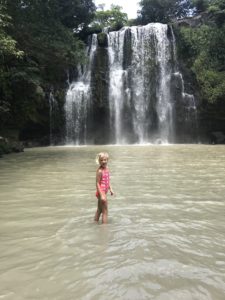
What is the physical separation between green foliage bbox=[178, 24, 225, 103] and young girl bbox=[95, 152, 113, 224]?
24.4 m

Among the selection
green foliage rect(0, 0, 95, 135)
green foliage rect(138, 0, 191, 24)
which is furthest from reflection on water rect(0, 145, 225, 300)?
green foliage rect(138, 0, 191, 24)

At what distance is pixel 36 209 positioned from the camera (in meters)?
6.29

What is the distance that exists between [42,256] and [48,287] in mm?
753

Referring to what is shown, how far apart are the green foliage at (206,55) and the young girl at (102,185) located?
79.9ft

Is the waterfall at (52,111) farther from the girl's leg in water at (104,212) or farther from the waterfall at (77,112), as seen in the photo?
the girl's leg in water at (104,212)

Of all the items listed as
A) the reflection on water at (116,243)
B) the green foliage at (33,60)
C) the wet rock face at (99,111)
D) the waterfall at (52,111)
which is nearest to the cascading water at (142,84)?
the wet rock face at (99,111)

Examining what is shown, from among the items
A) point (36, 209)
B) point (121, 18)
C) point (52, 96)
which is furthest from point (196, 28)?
point (36, 209)

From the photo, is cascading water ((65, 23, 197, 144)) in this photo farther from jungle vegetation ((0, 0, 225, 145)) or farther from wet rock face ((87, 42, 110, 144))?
jungle vegetation ((0, 0, 225, 145))

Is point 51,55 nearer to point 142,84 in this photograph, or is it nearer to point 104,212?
point 142,84

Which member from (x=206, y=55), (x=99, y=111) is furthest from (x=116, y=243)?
(x=206, y=55)

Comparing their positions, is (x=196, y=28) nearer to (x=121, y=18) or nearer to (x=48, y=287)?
(x=121, y=18)

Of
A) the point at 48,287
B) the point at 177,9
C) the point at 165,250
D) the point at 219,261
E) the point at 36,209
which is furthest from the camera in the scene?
the point at 177,9

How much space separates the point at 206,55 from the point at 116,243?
28844 mm

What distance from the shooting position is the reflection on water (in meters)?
3.34
